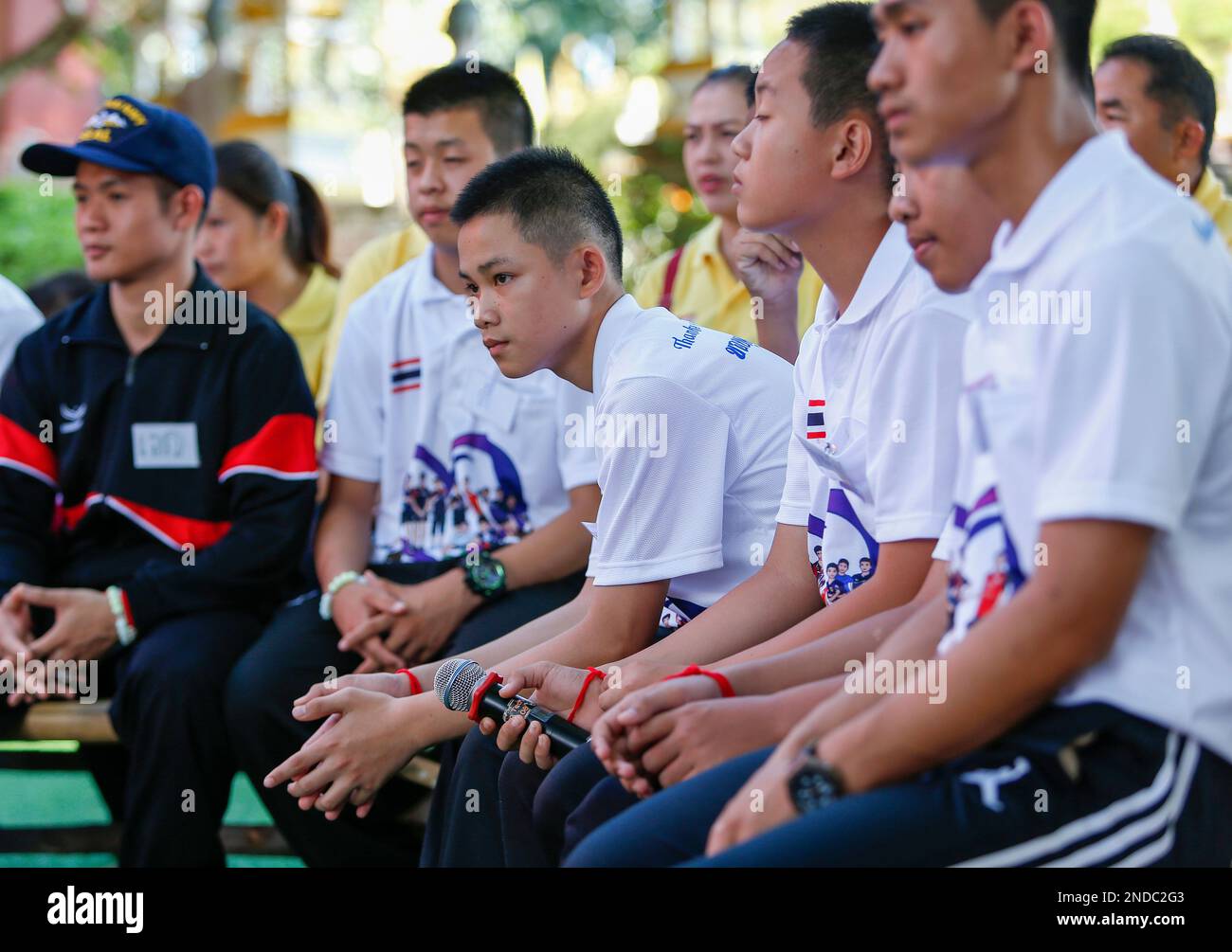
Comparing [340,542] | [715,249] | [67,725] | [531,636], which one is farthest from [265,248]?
[531,636]

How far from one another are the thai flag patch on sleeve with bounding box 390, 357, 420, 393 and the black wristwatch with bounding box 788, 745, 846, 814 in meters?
2.38

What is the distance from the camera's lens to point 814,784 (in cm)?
186

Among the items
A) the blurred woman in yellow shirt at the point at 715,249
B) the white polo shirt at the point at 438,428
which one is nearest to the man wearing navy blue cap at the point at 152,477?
the white polo shirt at the point at 438,428

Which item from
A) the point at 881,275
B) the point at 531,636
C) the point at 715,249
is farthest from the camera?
the point at 715,249

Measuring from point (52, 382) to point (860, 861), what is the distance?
2.95m

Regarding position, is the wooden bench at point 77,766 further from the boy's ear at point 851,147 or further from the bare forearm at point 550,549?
the boy's ear at point 851,147

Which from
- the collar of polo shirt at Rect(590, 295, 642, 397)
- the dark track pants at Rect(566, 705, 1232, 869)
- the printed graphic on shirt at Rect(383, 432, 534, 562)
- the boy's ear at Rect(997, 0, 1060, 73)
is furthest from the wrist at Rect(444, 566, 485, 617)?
the boy's ear at Rect(997, 0, 1060, 73)

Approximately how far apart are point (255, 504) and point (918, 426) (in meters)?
2.09

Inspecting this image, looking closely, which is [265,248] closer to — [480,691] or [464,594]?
[464,594]

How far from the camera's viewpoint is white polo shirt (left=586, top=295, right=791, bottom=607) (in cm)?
278

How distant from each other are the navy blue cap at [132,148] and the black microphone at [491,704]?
195 centimetres

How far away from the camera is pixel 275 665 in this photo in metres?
3.56

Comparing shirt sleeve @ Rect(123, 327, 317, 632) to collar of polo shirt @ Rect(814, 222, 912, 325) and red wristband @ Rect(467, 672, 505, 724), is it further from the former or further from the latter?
collar of polo shirt @ Rect(814, 222, 912, 325)
